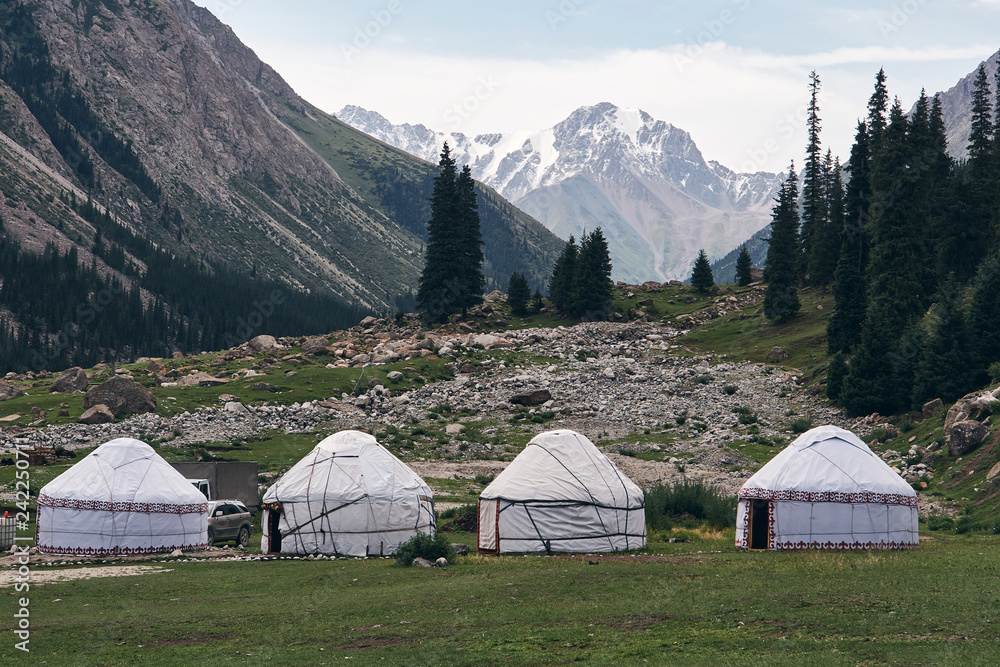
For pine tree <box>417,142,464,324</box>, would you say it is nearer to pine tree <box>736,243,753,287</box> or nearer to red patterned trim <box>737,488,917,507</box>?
pine tree <box>736,243,753,287</box>

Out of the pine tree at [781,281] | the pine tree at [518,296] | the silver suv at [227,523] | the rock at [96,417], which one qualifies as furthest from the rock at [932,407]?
the pine tree at [518,296]

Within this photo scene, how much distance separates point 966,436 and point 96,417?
43883 millimetres

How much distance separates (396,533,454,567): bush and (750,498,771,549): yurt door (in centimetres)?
937

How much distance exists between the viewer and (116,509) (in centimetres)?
2922

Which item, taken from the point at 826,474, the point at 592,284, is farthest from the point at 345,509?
the point at 592,284

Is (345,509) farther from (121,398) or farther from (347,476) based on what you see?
(121,398)

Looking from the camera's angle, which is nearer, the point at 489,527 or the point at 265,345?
the point at 489,527

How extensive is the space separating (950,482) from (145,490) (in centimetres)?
3011

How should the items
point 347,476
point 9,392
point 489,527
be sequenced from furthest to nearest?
point 9,392 < point 347,476 < point 489,527

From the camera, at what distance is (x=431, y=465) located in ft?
157

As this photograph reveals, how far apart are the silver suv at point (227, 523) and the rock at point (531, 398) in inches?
1211

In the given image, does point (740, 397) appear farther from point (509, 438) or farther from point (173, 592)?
point (173, 592)

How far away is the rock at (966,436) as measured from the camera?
37.6 m

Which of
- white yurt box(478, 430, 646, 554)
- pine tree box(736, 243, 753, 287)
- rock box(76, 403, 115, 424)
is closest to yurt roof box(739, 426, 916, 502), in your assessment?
white yurt box(478, 430, 646, 554)
